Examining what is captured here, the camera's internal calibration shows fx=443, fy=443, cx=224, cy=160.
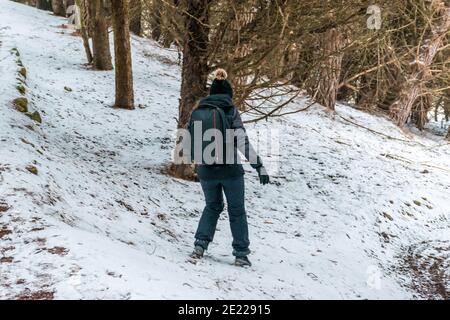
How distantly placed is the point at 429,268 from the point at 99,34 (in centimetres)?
996

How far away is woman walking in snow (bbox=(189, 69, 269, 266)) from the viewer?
4.38 meters

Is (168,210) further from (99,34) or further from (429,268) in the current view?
(99,34)

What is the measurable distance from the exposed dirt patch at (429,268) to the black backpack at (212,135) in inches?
133

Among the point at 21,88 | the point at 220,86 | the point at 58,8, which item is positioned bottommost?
the point at 21,88

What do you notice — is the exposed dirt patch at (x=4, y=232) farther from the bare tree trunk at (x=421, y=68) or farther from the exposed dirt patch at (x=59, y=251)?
the bare tree trunk at (x=421, y=68)

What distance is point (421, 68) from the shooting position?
48.8 feet

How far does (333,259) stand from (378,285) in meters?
0.65

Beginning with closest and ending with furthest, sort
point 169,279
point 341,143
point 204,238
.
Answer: point 169,279 < point 204,238 < point 341,143

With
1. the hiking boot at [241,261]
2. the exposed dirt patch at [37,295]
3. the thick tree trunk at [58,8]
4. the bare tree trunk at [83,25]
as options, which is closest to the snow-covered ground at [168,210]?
the exposed dirt patch at [37,295]

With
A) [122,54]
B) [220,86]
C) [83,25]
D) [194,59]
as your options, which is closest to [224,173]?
[220,86]

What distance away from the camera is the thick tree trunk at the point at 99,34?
1202 centimetres
